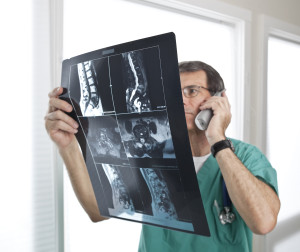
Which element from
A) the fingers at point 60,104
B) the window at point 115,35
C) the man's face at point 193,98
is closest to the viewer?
the fingers at point 60,104

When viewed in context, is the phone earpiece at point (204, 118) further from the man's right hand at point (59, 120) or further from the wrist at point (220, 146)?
the man's right hand at point (59, 120)

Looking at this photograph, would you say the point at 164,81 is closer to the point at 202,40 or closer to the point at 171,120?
the point at 171,120

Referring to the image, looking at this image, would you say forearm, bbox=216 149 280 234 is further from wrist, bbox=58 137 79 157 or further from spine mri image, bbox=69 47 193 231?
wrist, bbox=58 137 79 157

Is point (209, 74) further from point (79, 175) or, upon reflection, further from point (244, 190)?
point (79, 175)

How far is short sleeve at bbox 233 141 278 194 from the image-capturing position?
0.97 m

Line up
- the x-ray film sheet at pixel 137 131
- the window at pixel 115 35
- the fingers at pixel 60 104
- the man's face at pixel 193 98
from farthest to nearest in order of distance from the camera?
the window at pixel 115 35, the man's face at pixel 193 98, the fingers at pixel 60 104, the x-ray film sheet at pixel 137 131

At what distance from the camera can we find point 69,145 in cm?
90

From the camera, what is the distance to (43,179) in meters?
1.23

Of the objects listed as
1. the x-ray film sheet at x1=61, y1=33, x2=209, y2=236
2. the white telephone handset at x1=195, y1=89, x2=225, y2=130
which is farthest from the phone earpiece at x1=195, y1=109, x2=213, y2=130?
the x-ray film sheet at x1=61, y1=33, x2=209, y2=236

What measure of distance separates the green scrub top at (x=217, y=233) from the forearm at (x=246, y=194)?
0.37 feet

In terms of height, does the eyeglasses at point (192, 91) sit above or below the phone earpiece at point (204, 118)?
above

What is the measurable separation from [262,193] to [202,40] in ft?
3.94

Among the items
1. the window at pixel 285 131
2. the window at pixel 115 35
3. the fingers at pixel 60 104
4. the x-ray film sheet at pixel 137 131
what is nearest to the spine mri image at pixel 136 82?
the x-ray film sheet at pixel 137 131

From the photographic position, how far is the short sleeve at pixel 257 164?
0.97m
